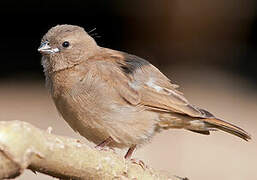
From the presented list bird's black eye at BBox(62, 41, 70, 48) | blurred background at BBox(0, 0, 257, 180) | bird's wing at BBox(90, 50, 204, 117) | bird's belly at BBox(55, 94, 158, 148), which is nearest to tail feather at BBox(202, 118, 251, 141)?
bird's wing at BBox(90, 50, 204, 117)

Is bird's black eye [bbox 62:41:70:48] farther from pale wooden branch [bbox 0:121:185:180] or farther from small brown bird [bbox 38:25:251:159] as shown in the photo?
pale wooden branch [bbox 0:121:185:180]

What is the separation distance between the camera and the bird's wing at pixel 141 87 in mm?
4445

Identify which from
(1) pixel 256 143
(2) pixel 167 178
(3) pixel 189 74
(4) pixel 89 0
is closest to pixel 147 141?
(2) pixel 167 178

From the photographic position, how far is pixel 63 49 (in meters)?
4.72

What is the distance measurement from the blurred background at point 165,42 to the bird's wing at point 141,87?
3.62 metres

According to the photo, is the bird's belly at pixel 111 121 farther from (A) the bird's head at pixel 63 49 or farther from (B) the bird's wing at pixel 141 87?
(A) the bird's head at pixel 63 49

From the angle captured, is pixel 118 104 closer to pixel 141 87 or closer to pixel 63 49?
pixel 141 87

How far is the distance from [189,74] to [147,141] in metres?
4.56

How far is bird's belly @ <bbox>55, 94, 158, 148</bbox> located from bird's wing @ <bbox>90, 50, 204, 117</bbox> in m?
0.07

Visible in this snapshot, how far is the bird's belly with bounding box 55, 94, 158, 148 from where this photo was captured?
4.29 meters

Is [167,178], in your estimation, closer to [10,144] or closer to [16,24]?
[10,144]

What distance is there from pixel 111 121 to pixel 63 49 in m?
0.70

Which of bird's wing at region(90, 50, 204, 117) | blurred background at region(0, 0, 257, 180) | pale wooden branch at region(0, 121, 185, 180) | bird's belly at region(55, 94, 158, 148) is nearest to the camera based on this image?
pale wooden branch at region(0, 121, 185, 180)

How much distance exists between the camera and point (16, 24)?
9422 mm
